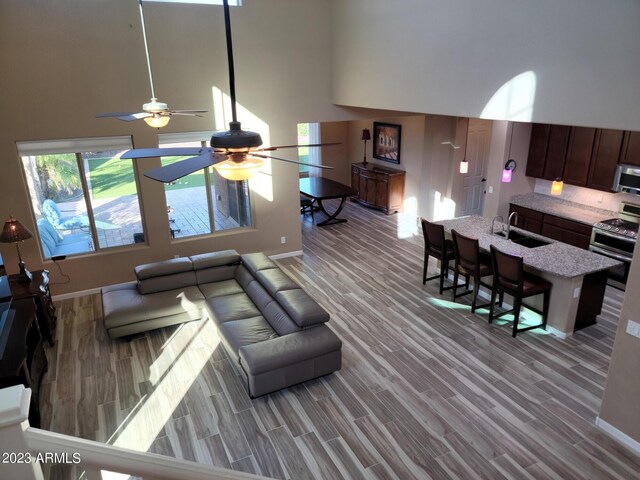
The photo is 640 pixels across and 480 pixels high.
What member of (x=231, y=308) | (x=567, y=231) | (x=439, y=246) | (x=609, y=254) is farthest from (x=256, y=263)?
(x=609, y=254)

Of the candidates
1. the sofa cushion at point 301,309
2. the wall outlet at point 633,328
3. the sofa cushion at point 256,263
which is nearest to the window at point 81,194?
the sofa cushion at point 256,263

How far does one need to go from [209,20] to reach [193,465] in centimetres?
719

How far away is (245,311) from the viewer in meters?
5.73

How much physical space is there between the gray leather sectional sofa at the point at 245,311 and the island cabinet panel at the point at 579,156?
543cm

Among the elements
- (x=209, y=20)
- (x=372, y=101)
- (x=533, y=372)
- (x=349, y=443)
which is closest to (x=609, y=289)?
(x=533, y=372)

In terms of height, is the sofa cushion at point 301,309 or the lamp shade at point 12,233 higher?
the lamp shade at point 12,233

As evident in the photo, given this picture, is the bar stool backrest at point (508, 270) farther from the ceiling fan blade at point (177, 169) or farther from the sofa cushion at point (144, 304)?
the ceiling fan blade at point (177, 169)

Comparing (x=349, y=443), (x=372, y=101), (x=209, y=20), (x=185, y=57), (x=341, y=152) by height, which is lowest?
(x=349, y=443)

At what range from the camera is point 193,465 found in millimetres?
1215

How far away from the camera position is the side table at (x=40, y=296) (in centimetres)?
559

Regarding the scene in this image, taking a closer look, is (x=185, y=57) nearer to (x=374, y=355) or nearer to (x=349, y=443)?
(x=374, y=355)

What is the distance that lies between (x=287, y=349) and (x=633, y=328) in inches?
130

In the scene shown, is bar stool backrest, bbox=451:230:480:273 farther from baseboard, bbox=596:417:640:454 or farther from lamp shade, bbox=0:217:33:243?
lamp shade, bbox=0:217:33:243

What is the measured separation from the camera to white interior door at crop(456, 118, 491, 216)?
33.1 feet
